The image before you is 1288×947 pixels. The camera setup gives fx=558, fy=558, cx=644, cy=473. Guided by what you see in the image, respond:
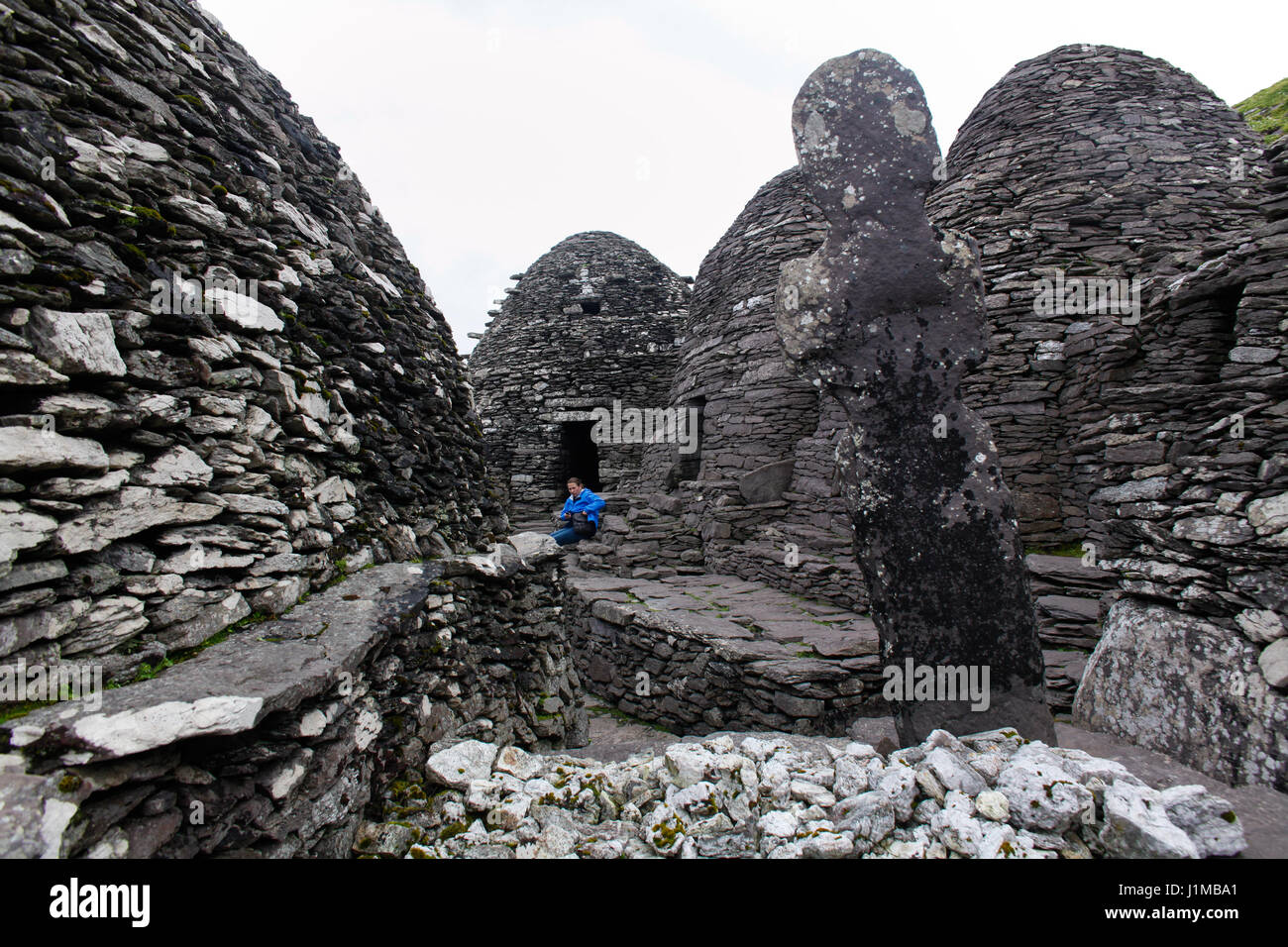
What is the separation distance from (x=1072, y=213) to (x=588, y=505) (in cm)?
927

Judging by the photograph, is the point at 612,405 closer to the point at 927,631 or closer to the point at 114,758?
the point at 927,631

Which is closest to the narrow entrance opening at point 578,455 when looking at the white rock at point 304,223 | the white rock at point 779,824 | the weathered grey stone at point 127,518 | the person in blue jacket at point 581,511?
the person in blue jacket at point 581,511

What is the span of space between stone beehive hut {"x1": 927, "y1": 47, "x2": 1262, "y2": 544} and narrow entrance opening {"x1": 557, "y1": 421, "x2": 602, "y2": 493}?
33.5 feet

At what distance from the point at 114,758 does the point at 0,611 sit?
0.54 meters

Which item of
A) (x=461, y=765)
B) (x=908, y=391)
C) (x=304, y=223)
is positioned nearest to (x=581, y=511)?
(x=304, y=223)

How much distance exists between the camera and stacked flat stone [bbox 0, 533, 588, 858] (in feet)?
4.86

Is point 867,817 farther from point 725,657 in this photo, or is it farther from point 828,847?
point 725,657

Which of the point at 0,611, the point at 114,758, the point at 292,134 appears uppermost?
the point at 292,134

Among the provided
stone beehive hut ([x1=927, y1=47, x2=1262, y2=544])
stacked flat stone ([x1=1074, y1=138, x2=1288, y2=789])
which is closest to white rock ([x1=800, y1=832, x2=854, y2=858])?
stacked flat stone ([x1=1074, y1=138, x2=1288, y2=789])

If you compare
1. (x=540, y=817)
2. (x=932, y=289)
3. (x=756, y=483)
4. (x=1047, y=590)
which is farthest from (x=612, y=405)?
(x=540, y=817)

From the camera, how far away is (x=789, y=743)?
2748 mm

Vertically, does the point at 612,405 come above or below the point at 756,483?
above

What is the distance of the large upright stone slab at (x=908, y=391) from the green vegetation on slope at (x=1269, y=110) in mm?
14306
